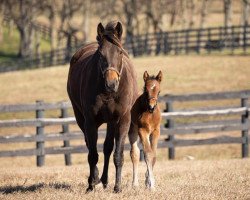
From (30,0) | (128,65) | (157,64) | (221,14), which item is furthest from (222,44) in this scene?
(221,14)

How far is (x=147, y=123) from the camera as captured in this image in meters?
10.4

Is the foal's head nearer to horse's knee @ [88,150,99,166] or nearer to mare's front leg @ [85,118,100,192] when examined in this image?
mare's front leg @ [85,118,100,192]

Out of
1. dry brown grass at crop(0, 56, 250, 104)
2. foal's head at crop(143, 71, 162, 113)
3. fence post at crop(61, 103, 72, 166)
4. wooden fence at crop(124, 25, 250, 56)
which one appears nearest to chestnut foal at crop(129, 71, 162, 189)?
foal's head at crop(143, 71, 162, 113)

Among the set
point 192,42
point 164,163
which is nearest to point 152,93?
point 164,163

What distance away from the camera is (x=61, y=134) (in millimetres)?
16891

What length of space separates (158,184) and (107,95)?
81.7 inches

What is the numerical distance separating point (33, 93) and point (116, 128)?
27.6 meters

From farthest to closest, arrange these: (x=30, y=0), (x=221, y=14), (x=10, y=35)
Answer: (x=221, y=14), (x=10, y=35), (x=30, y=0)

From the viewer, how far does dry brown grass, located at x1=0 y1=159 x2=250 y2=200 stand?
937 centimetres

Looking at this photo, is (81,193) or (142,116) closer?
(81,193)

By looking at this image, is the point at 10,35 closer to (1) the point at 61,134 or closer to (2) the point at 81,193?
(1) the point at 61,134

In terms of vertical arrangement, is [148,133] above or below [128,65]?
below

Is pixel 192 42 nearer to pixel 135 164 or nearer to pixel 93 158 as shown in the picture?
pixel 135 164

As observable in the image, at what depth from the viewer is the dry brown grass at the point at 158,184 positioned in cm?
937
